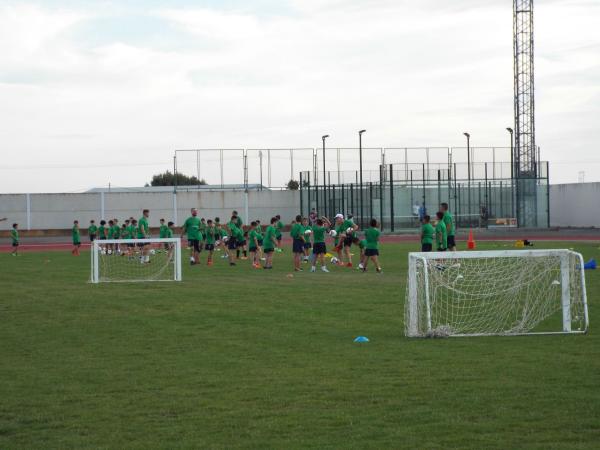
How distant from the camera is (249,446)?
24.2 ft

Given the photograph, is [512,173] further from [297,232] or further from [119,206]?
[297,232]

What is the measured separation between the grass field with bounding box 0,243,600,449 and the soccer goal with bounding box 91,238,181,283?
6.17 metres

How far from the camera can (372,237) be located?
25.5 meters

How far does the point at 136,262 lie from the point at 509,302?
1826cm

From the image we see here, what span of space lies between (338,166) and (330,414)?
61503 millimetres

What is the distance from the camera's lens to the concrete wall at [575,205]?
202 feet

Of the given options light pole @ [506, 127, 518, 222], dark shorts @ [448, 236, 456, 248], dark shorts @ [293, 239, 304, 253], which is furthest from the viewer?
light pole @ [506, 127, 518, 222]

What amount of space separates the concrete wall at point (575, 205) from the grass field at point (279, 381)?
155ft

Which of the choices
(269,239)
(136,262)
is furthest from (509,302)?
(136,262)

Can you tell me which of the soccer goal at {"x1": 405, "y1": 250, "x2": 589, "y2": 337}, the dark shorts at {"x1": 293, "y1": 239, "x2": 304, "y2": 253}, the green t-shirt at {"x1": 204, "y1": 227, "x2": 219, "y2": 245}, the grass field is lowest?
the grass field

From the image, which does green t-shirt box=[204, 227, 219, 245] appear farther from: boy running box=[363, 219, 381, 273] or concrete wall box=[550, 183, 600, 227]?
concrete wall box=[550, 183, 600, 227]

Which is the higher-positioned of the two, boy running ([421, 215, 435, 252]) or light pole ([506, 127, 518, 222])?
light pole ([506, 127, 518, 222])

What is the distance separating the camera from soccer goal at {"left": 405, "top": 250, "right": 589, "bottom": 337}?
1330 centimetres

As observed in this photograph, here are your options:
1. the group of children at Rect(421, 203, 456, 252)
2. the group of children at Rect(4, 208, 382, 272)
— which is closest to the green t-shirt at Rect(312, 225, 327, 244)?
the group of children at Rect(4, 208, 382, 272)
